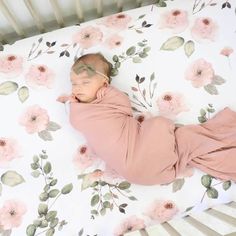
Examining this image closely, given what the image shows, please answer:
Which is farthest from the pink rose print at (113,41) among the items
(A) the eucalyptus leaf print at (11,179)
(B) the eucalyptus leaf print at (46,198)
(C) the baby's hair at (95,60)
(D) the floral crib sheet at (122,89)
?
(A) the eucalyptus leaf print at (11,179)

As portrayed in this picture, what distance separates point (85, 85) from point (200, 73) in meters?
0.41

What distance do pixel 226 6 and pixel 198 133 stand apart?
1.68 ft

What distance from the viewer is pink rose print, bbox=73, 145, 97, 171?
1.30 m

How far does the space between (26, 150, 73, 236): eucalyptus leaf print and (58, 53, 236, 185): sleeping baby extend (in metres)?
0.16

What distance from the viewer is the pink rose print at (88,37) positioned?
1413 millimetres

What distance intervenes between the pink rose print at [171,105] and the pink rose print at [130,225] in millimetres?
356

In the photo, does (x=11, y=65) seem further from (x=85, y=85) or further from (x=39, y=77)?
(x=85, y=85)

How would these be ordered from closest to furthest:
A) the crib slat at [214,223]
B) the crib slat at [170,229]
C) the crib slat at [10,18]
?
the crib slat at [214,223]
the crib slat at [170,229]
the crib slat at [10,18]

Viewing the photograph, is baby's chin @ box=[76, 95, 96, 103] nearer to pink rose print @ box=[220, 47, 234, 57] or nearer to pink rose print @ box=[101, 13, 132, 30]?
pink rose print @ box=[101, 13, 132, 30]

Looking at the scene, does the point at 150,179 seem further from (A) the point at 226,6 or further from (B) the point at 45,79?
(A) the point at 226,6

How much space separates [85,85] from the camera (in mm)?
1268

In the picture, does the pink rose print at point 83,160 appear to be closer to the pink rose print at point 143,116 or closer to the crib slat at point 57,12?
the pink rose print at point 143,116

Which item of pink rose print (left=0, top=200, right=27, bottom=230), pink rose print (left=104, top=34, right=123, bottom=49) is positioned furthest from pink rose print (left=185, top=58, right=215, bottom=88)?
pink rose print (left=0, top=200, right=27, bottom=230)

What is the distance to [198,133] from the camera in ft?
4.18
